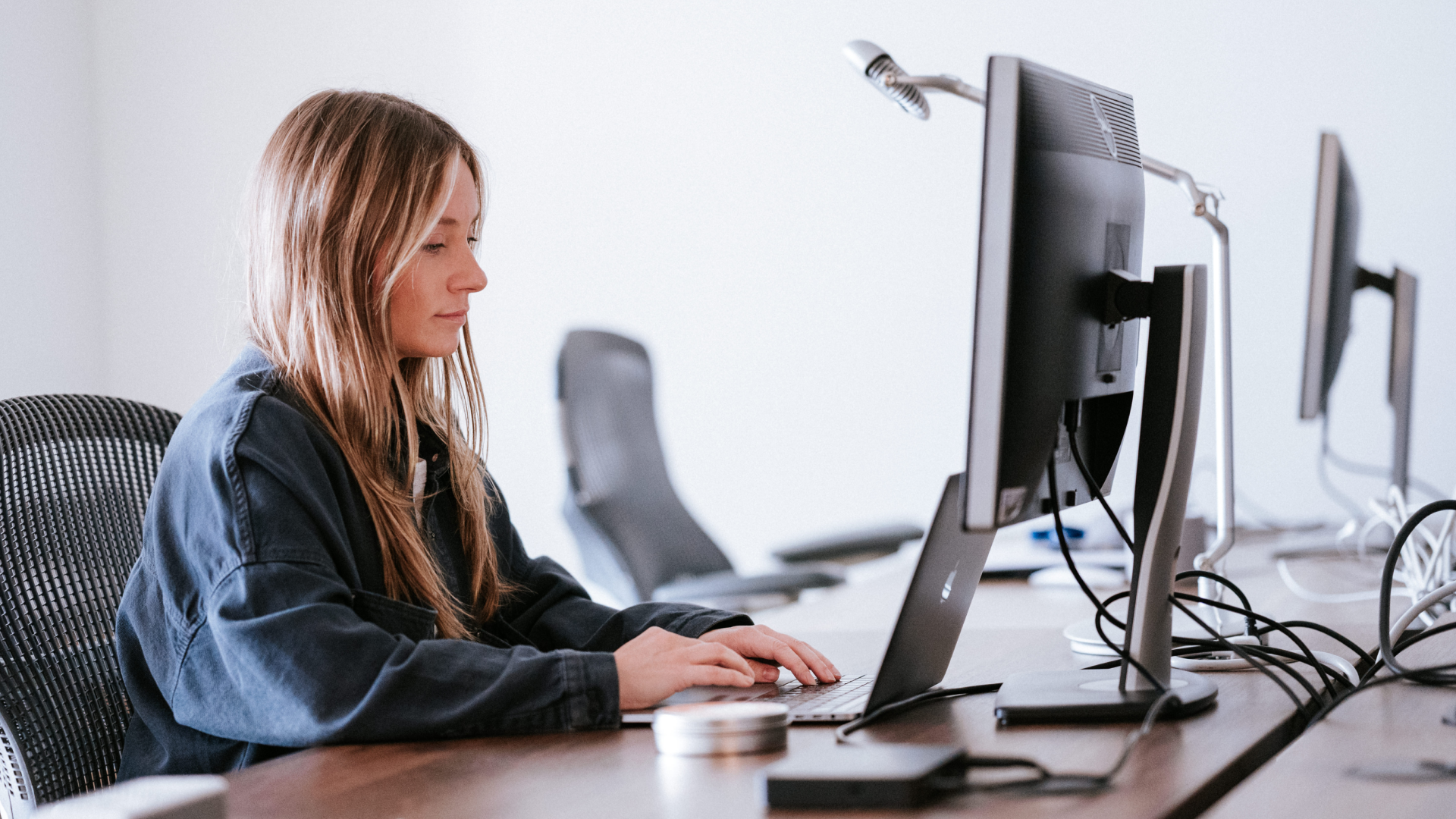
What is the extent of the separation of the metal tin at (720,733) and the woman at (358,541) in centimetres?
11

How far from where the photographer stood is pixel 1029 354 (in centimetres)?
85

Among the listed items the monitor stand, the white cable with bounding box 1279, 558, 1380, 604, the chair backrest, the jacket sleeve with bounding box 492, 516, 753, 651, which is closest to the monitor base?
the monitor stand

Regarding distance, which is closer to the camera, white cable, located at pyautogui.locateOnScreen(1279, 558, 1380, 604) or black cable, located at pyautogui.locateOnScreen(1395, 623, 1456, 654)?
black cable, located at pyautogui.locateOnScreen(1395, 623, 1456, 654)

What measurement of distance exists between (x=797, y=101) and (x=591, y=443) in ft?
4.72

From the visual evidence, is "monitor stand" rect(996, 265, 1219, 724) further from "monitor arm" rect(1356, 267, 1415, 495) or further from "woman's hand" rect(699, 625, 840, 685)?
"monitor arm" rect(1356, 267, 1415, 495)

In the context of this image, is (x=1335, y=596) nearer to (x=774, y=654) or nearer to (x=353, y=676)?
(x=774, y=654)

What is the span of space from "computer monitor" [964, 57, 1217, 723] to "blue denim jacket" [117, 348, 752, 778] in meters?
0.35

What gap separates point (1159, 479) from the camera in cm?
95

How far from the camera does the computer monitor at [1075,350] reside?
807 mm

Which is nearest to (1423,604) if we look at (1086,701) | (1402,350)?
(1086,701)

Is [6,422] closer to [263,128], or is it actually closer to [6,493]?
[6,493]

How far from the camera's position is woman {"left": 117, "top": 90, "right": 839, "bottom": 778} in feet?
3.13

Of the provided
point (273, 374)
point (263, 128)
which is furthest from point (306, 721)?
point (263, 128)

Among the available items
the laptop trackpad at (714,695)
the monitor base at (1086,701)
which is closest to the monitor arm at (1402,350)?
the monitor base at (1086,701)
